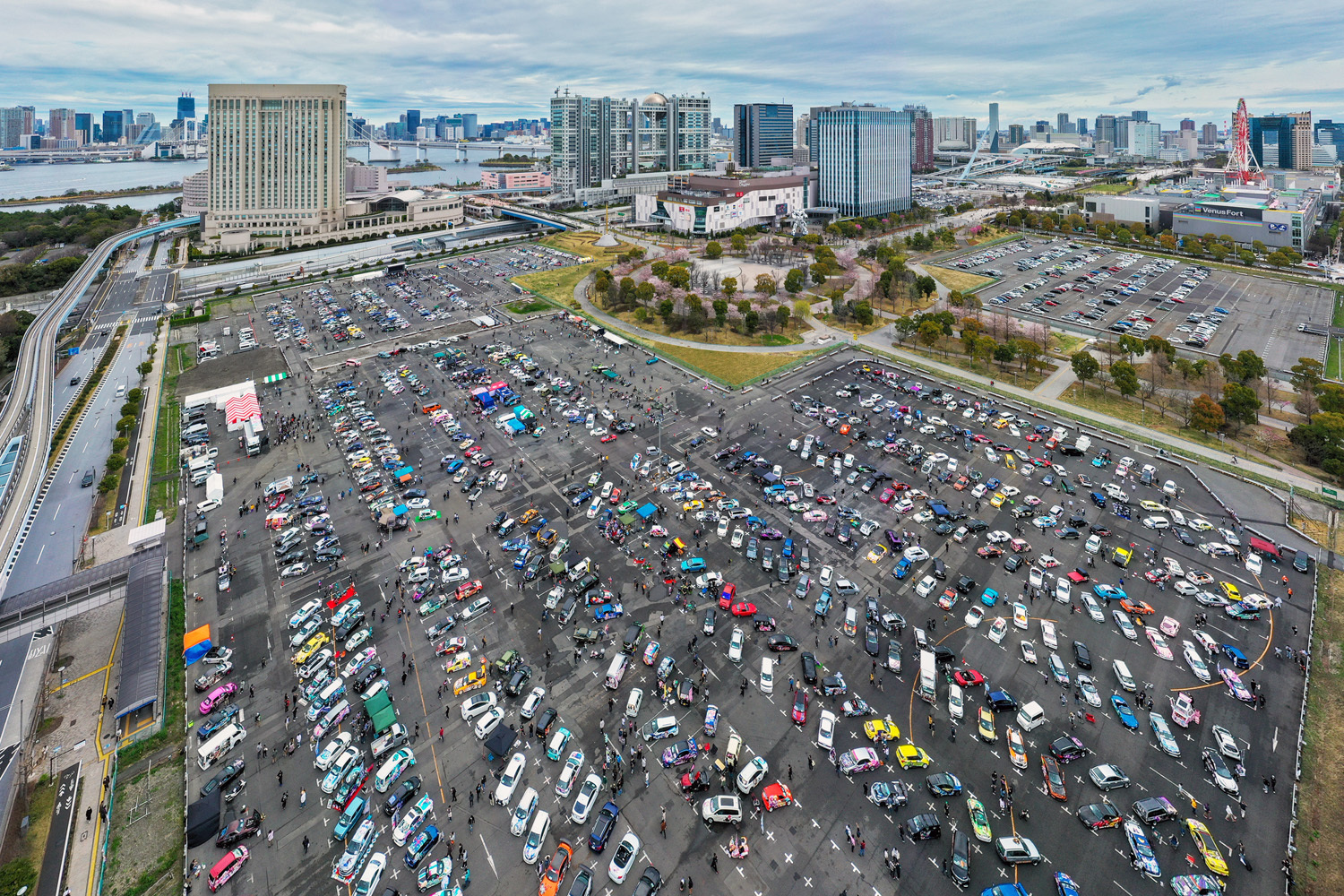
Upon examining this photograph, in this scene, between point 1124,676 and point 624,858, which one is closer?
point 624,858

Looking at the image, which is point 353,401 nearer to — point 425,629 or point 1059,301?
point 425,629

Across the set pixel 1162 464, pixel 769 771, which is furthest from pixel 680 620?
pixel 1162 464

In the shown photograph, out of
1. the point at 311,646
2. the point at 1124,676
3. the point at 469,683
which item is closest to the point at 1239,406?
the point at 1124,676

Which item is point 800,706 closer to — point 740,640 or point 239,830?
point 740,640

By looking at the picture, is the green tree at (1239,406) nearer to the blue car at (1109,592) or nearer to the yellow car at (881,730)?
the blue car at (1109,592)

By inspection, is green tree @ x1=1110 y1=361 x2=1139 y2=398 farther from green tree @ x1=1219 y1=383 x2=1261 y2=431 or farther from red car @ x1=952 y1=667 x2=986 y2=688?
red car @ x1=952 y1=667 x2=986 y2=688
